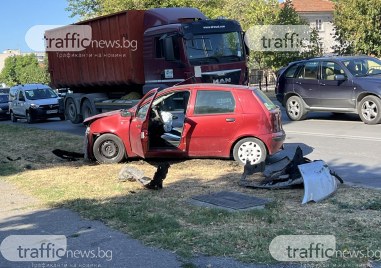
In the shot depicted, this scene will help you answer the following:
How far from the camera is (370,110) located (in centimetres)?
1412

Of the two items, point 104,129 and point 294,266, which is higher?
point 104,129

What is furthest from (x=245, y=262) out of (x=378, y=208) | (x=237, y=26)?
(x=237, y=26)

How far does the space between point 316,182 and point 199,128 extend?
10.4ft

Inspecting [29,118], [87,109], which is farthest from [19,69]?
[87,109]

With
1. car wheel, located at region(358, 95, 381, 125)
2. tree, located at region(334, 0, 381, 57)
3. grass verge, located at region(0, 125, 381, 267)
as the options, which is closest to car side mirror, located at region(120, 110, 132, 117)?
grass verge, located at region(0, 125, 381, 267)

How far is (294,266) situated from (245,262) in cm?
43

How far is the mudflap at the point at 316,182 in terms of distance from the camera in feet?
21.7

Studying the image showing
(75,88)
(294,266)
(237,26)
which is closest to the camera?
(294,266)

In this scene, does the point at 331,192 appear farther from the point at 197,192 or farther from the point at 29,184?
the point at 29,184

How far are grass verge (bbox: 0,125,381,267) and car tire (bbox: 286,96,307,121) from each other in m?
7.03

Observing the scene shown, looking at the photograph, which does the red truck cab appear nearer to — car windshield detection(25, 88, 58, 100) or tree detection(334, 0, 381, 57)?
car windshield detection(25, 88, 58, 100)

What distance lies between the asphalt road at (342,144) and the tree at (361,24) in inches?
557

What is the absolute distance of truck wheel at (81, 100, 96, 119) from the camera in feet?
61.4

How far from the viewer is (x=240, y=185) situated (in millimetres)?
7684
